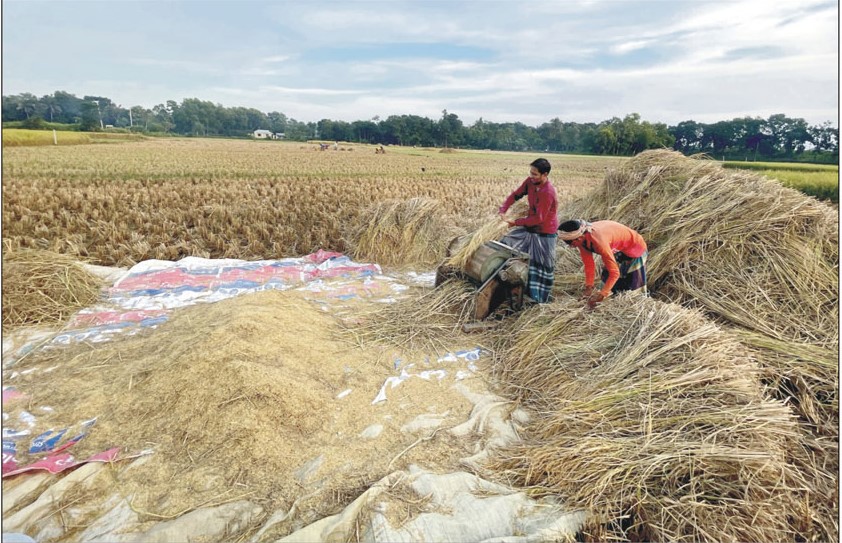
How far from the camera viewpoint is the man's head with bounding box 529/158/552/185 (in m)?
3.87

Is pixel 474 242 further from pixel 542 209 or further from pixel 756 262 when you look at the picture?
pixel 756 262

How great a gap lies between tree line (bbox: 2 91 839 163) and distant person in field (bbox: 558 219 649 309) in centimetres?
262

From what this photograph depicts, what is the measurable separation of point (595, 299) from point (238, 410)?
109 inches

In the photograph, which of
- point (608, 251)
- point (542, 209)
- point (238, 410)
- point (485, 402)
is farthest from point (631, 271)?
point (238, 410)

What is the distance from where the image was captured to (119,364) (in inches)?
138

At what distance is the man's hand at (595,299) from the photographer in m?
3.57

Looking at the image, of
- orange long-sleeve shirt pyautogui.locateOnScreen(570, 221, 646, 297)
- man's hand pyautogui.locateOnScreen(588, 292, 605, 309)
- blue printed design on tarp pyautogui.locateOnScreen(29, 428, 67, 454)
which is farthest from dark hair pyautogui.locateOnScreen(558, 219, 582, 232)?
blue printed design on tarp pyautogui.locateOnScreen(29, 428, 67, 454)

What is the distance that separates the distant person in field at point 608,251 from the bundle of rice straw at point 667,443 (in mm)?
407

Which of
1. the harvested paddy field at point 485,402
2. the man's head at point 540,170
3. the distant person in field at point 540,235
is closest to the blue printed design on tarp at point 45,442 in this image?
the harvested paddy field at point 485,402

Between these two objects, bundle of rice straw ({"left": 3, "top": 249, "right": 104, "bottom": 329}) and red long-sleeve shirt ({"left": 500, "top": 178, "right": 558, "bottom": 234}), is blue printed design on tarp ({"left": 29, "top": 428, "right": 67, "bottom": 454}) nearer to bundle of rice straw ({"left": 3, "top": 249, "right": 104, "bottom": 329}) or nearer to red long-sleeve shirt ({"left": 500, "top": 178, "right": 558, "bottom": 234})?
bundle of rice straw ({"left": 3, "top": 249, "right": 104, "bottom": 329})

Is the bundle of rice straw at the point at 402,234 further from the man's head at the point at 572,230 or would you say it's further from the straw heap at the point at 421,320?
the man's head at the point at 572,230

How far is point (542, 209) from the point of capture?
13.5 feet

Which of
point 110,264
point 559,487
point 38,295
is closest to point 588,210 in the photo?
point 559,487

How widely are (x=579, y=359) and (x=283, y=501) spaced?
2145 mm
